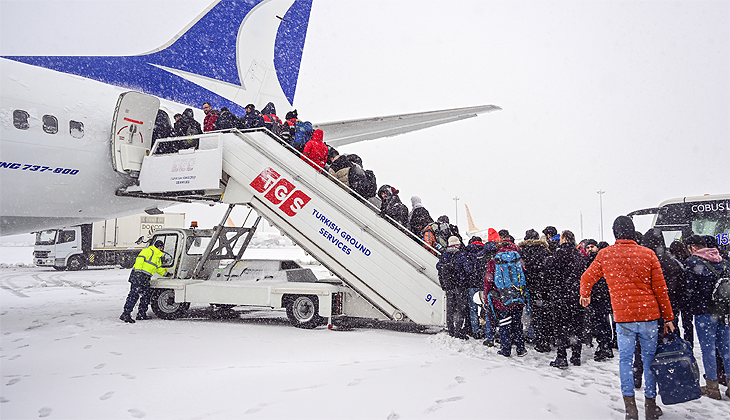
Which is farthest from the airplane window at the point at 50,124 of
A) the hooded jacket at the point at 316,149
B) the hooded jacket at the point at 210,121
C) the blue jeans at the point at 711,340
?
the blue jeans at the point at 711,340

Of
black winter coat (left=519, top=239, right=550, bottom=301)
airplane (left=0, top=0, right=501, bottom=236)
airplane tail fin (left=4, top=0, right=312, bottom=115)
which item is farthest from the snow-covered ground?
airplane tail fin (left=4, top=0, right=312, bottom=115)

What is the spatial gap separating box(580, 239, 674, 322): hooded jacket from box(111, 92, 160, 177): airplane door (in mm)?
8316

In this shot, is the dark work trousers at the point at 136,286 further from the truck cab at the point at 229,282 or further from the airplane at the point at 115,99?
the airplane at the point at 115,99

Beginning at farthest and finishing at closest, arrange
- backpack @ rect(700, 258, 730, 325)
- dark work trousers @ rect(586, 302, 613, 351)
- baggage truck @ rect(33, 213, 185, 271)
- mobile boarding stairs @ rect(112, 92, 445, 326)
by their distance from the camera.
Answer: baggage truck @ rect(33, 213, 185, 271) < mobile boarding stairs @ rect(112, 92, 445, 326) < dark work trousers @ rect(586, 302, 613, 351) < backpack @ rect(700, 258, 730, 325)

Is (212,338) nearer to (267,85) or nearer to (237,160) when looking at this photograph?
(237,160)

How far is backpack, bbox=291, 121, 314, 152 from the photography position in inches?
335

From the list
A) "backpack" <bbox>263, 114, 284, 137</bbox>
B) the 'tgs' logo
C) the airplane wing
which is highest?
the airplane wing

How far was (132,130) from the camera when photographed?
8750 mm

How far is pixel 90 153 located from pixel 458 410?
7912mm

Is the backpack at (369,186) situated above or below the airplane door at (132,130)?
below

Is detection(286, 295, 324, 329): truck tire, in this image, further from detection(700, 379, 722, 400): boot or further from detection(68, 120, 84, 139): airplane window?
detection(700, 379, 722, 400): boot

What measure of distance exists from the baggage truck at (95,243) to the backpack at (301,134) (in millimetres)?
15921

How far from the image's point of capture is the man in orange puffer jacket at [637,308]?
3.69 meters

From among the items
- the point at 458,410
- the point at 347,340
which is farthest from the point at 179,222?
the point at 458,410
